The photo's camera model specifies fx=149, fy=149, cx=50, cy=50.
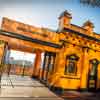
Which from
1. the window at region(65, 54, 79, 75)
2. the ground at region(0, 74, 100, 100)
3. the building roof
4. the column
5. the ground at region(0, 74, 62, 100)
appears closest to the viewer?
the ground at region(0, 74, 62, 100)

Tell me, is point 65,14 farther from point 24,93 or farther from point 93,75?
Answer: point 24,93

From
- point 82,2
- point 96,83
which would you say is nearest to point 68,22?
point 96,83

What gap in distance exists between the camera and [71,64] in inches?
545

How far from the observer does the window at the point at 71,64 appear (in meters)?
13.5

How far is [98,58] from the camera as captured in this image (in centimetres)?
1566

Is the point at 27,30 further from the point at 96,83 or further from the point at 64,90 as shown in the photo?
the point at 96,83

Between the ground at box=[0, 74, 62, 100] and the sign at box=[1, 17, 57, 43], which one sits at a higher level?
the sign at box=[1, 17, 57, 43]

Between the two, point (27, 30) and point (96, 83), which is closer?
point (27, 30)

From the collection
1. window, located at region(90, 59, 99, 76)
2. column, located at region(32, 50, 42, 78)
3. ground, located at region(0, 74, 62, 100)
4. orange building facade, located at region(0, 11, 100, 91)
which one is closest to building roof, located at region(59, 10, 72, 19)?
orange building facade, located at region(0, 11, 100, 91)

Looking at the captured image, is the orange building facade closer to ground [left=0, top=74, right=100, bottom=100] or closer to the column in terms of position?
ground [left=0, top=74, right=100, bottom=100]

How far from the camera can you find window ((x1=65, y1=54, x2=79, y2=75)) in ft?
44.3

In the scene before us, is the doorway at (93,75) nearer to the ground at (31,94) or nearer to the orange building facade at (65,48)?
the orange building facade at (65,48)

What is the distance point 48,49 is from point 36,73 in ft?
24.9

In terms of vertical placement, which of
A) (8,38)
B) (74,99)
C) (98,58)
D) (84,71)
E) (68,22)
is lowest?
(74,99)
